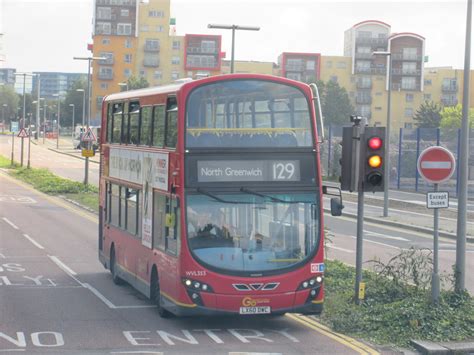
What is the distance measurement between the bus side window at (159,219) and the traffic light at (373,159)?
3.39 metres

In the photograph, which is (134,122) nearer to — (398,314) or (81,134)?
(398,314)

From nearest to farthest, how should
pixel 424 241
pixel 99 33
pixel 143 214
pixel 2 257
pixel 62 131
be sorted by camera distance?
pixel 143 214
pixel 2 257
pixel 424 241
pixel 99 33
pixel 62 131

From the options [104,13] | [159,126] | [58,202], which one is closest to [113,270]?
[159,126]

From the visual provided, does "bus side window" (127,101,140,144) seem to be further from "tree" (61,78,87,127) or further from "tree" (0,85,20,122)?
"tree" (0,85,20,122)

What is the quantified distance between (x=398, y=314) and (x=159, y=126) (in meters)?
5.02

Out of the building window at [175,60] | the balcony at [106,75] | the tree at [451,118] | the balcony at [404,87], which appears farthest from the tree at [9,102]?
the tree at [451,118]

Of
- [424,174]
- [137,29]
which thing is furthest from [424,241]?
[137,29]

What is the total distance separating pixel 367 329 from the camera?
15.1 metres

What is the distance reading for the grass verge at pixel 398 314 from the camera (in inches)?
574

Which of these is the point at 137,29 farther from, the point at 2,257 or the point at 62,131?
the point at 2,257

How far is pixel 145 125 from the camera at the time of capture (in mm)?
17812

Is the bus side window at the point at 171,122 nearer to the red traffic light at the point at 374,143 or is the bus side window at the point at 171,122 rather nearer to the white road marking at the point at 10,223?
the red traffic light at the point at 374,143

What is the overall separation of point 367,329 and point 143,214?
4798 mm

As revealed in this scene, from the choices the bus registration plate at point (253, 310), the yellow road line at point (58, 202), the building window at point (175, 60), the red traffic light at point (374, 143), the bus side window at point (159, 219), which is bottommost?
the yellow road line at point (58, 202)
